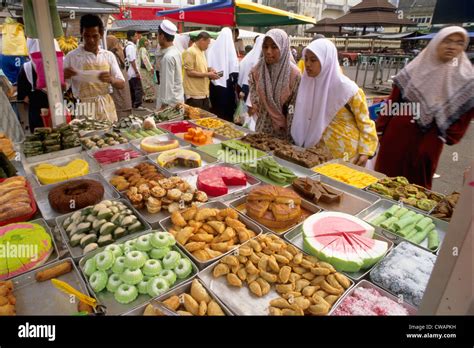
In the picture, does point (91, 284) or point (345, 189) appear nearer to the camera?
point (91, 284)

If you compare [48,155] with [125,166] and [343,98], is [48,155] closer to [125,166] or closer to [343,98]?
[125,166]

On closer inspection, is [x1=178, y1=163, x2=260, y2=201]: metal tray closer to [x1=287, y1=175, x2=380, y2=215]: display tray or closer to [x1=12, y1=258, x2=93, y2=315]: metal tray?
[x1=287, y1=175, x2=380, y2=215]: display tray

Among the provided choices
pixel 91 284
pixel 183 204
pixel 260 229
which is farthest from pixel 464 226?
pixel 183 204

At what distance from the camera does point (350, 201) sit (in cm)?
229

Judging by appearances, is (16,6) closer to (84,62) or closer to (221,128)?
(84,62)

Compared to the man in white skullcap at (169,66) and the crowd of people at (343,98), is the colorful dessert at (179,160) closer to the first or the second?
the crowd of people at (343,98)

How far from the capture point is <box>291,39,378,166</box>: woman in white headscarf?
9.48ft

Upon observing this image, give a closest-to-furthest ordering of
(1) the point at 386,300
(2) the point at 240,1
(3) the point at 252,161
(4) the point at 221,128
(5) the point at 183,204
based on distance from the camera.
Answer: (1) the point at 386,300, (5) the point at 183,204, (3) the point at 252,161, (4) the point at 221,128, (2) the point at 240,1

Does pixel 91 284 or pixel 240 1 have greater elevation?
pixel 240 1

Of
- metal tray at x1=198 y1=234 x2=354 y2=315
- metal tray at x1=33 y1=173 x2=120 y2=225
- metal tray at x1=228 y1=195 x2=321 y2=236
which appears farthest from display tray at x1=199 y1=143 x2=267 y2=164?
Answer: metal tray at x1=198 y1=234 x2=354 y2=315

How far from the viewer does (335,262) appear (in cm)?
155

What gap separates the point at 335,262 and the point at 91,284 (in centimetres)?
122

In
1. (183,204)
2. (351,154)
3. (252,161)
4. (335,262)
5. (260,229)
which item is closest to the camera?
(335,262)

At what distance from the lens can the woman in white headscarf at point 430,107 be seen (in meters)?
→ 2.76
